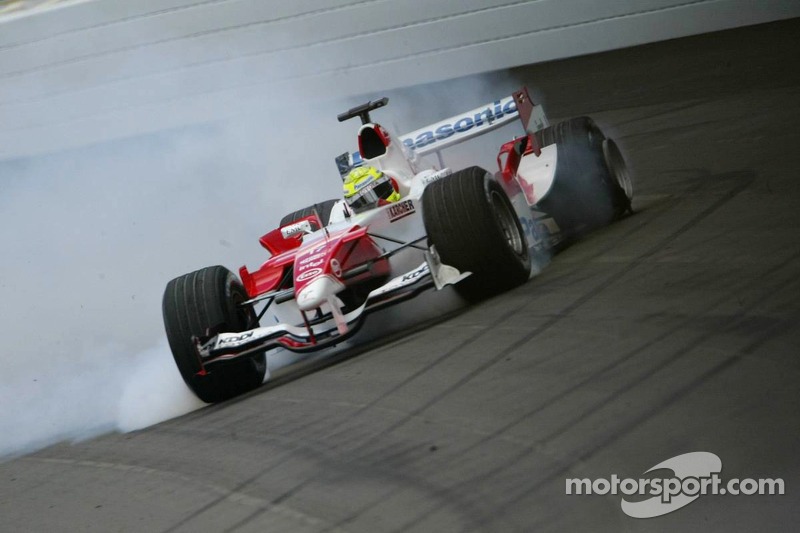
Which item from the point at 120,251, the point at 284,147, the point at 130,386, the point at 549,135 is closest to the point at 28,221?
the point at 120,251

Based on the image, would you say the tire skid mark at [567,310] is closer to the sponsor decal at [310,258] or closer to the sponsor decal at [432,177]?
the sponsor decal at [310,258]

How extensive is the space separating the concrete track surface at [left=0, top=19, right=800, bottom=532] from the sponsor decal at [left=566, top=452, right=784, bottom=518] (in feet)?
0.16

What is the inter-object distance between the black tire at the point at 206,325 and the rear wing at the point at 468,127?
2.38m

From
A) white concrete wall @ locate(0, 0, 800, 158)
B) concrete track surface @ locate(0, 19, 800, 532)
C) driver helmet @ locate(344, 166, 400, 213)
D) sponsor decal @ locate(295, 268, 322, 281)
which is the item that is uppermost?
white concrete wall @ locate(0, 0, 800, 158)

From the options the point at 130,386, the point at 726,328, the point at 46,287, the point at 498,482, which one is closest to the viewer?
the point at 498,482

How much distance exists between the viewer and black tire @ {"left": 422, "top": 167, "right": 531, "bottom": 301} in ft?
27.3

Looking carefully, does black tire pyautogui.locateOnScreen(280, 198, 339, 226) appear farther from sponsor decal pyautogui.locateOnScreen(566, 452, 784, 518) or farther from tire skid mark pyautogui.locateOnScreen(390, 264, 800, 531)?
sponsor decal pyautogui.locateOnScreen(566, 452, 784, 518)

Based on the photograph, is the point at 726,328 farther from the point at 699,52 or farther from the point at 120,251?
the point at 699,52

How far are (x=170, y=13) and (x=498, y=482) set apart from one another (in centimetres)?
1305

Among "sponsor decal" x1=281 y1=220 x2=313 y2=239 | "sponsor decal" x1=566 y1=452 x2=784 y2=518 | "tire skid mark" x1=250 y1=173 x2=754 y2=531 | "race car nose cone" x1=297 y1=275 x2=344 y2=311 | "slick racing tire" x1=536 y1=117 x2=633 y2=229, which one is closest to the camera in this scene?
"sponsor decal" x1=566 y1=452 x2=784 y2=518

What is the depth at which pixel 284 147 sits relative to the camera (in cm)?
1650

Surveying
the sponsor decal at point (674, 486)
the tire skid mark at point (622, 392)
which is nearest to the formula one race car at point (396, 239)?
the tire skid mark at point (622, 392)

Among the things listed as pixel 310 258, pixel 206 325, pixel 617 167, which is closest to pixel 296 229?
pixel 310 258

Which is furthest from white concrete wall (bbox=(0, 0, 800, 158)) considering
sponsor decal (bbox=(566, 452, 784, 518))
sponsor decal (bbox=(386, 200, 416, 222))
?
sponsor decal (bbox=(566, 452, 784, 518))
